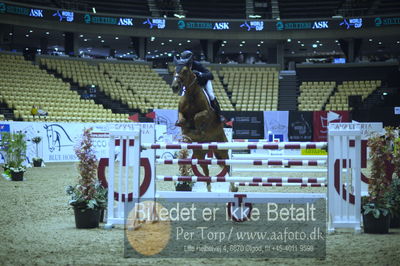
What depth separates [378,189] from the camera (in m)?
6.02

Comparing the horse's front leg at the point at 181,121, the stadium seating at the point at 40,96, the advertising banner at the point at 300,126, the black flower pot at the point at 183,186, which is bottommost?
the black flower pot at the point at 183,186

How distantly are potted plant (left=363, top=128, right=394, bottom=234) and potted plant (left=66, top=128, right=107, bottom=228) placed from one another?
124 inches

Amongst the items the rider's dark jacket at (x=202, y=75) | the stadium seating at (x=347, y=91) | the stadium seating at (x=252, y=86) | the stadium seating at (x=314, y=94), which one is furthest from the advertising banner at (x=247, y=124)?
the rider's dark jacket at (x=202, y=75)

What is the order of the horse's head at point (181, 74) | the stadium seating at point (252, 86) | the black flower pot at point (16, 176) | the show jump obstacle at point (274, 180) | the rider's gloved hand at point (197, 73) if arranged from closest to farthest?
the show jump obstacle at point (274, 180) < the horse's head at point (181, 74) < the rider's gloved hand at point (197, 73) < the black flower pot at point (16, 176) < the stadium seating at point (252, 86)

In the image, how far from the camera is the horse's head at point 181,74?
7966 millimetres

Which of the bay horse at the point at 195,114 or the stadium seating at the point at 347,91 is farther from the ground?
the stadium seating at the point at 347,91

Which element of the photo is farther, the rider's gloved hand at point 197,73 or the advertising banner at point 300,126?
the advertising banner at point 300,126

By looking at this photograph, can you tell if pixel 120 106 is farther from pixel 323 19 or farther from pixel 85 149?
pixel 85 149

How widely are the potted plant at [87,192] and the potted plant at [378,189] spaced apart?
315 centimetres

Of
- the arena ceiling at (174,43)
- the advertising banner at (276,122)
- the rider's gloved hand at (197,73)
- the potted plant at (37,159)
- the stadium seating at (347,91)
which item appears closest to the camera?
the rider's gloved hand at (197,73)

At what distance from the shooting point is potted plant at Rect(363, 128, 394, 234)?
580 centimetres

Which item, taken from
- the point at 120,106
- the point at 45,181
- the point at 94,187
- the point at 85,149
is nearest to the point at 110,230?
the point at 94,187

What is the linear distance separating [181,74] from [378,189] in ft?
11.7

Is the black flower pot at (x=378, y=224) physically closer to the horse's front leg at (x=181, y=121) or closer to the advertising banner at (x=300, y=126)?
the horse's front leg at (x=181, y=121)
